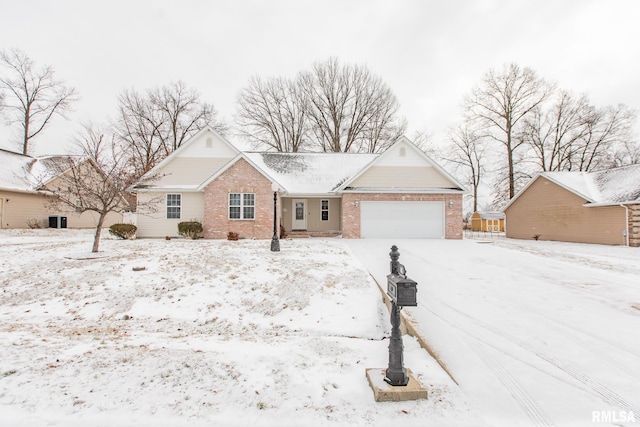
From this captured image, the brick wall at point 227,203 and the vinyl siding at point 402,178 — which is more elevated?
the vinyl siding at point 402,178

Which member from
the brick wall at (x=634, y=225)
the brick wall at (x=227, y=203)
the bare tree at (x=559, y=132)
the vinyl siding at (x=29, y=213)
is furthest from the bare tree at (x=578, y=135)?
the vinyl siding at (x=29, y=213)

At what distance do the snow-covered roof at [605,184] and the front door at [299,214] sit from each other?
1707 centimetres

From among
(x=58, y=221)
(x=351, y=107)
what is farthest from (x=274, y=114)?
(x=58, y=221)

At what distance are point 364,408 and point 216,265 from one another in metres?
6.73

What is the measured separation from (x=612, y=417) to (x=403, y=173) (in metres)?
16.1

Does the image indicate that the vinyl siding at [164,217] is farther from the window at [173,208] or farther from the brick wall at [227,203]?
the brick wall at [227,203]

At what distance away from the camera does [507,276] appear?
8.48 m

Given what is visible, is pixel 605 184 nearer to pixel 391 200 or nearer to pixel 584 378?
pixel 391 200

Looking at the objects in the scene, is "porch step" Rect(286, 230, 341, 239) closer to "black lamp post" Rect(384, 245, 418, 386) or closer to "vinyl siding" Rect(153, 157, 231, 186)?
"vinyl siding" Rect(153, 157, 231, 186)

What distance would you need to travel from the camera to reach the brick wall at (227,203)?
54.7ft

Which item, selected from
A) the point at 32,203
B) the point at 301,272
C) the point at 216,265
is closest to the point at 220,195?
the point at 216,265

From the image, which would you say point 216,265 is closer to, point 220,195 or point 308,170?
point 220,195

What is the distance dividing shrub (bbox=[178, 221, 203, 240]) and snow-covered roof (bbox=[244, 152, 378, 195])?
5220 millimetres

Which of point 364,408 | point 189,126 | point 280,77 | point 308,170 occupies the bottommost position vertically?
point 364,408
